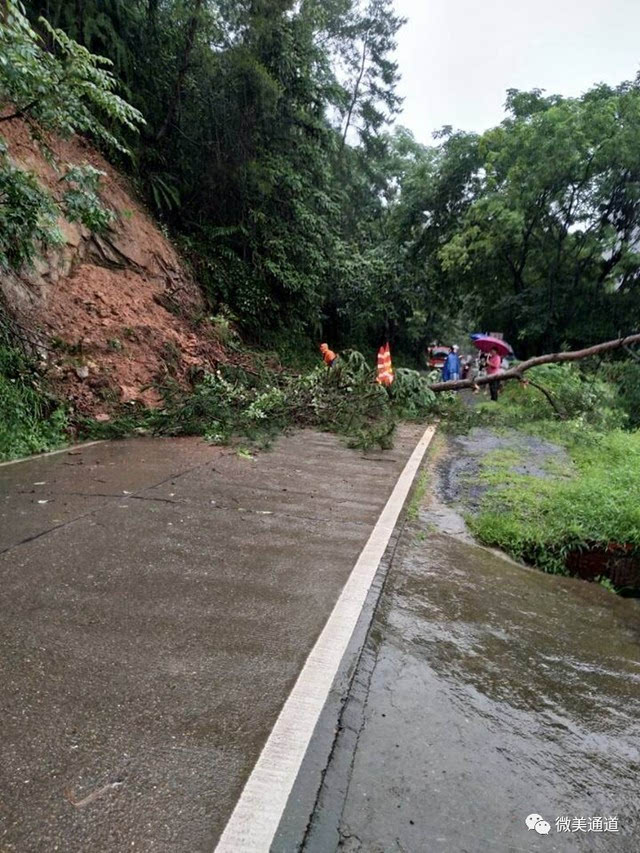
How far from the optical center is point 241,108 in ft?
46.7

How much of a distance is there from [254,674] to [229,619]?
570 millimetres

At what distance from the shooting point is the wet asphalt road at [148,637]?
1.85 metres

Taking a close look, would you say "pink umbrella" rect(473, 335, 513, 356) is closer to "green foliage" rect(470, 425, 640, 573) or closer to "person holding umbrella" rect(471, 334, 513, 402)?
"person holding umbrella" rect(471, 334, 513, 402)

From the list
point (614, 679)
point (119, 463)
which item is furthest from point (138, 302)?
point (614, 679)

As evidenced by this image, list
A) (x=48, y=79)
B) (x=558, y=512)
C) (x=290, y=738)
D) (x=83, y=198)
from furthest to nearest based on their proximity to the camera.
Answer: (x=83, y=198), (x=558, y=512), (x=48, y=79), (x=290, y=738)

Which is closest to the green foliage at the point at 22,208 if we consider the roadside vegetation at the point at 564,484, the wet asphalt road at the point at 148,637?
the wet asphalt road at the point at 148,637

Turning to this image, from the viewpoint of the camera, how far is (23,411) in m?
7.27

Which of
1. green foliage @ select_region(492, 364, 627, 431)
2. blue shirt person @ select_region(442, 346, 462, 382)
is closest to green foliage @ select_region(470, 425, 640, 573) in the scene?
green foliage @ select_region(492, 364, 627, 431)

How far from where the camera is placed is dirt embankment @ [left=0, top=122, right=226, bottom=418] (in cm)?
888

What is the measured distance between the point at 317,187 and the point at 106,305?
33.0ft

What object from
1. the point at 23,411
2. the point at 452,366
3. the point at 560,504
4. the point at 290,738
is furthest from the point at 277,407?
the point at 452,366

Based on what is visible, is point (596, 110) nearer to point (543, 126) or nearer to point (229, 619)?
point (543, 126)

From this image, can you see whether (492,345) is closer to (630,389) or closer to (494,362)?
(494,362)

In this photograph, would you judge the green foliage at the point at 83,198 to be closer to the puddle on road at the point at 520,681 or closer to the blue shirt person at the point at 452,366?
the puddle on road at the point at 520,681
